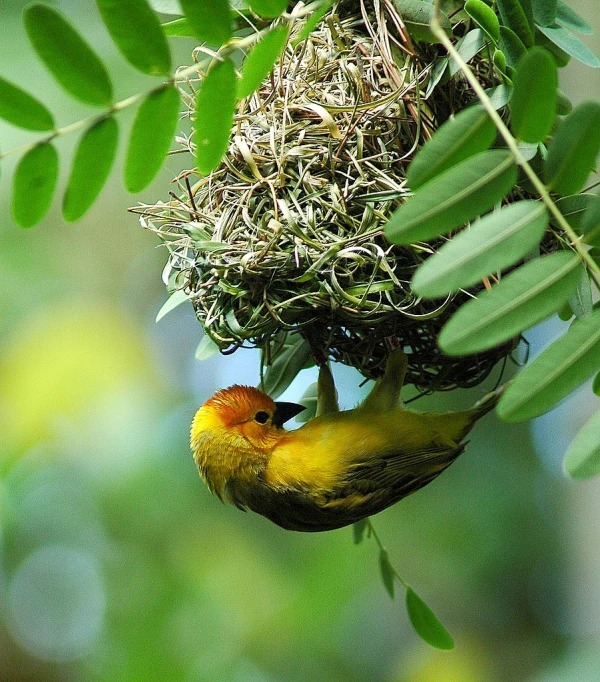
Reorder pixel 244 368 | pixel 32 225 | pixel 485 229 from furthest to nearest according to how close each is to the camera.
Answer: pixel 244 368, pixel 32 225, pixel 485 229

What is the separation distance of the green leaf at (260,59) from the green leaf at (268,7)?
29 mm

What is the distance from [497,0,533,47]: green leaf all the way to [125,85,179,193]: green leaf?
0.73 metres

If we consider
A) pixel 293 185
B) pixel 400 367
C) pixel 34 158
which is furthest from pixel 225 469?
pixel 34 158

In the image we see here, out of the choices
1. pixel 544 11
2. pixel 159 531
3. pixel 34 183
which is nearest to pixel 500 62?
pixel 544 11

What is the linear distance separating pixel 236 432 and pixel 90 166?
0.98 metres

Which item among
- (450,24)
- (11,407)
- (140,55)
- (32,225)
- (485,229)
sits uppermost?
(140,55)

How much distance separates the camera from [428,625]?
205cm

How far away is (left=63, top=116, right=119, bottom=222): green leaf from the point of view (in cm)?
138

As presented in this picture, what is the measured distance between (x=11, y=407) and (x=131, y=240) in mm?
1651

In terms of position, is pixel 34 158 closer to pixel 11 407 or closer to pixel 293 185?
pixel 293 185

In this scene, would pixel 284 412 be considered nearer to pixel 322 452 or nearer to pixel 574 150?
pixel 322 452

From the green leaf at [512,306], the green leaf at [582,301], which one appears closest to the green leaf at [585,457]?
the green leaf at [512,306]

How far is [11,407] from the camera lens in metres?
4.94

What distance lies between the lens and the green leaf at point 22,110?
1.34 metres
